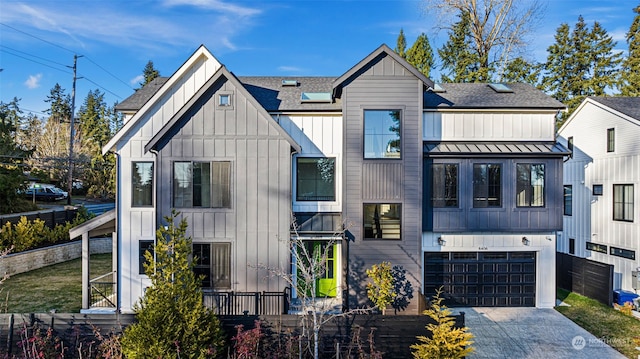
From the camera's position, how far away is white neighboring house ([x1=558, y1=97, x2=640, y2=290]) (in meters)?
11.8

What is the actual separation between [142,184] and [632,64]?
3166 cm

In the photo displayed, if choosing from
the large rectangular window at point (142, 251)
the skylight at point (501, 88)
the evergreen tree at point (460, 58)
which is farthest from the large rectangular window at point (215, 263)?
the evergreen tree at point (460, 58)

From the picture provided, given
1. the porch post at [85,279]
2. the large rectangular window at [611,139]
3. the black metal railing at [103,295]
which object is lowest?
the black metal railing at [103,295]

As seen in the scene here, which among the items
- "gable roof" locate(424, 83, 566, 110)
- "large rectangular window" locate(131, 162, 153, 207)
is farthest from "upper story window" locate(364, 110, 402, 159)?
"large rectangular window" locate(131, 162, 153, 207)

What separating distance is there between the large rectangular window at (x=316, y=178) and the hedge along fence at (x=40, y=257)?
12.0 m

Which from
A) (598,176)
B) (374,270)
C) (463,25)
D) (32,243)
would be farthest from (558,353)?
(463,25)

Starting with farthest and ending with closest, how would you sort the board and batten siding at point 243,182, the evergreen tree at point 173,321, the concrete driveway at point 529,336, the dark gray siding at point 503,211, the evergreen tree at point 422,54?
the evergreen tree at point 422,54 → the dark gray siding at point 503,211 → the board and batten siding at point 243,182 → the concrete driveway at point 529,336 → the evergreen tree at point 173,321

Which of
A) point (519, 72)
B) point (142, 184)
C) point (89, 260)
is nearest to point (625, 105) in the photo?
point (519, 72)

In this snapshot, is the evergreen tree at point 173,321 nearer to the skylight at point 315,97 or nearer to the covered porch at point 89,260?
the covered porch at point 89,260

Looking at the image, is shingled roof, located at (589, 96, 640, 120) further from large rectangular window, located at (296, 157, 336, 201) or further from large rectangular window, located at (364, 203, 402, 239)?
large rectangular window, located at (296, 157, 336, 201)

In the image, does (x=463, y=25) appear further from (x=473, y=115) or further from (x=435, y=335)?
(x=435, y=335)

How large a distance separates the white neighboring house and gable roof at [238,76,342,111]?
10996mm

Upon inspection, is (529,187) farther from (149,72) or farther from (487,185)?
(149,72)

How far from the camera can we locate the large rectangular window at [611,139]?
12673mm
